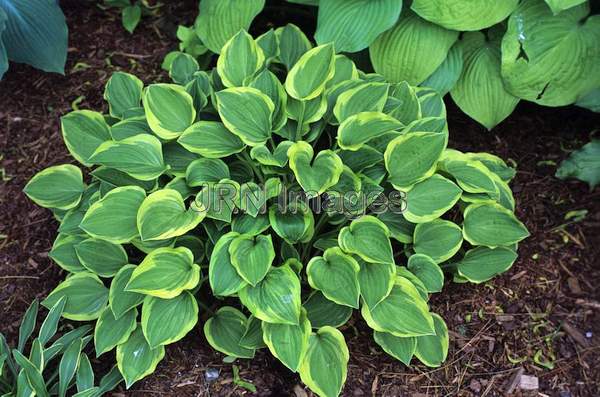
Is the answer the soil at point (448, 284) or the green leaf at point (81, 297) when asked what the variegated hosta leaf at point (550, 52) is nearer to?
the soil at point (448, 284)

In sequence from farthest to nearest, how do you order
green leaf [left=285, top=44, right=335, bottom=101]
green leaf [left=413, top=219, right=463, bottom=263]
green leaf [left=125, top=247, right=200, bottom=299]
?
green leaf [left=413, top=219, right=463, bottom=263]
green leaf [left=285, top=44, right=335, bottom=101]
green leaf [left=125, top=247, right=200, bottom=299]

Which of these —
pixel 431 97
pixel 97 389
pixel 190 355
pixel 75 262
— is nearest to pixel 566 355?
pixel 431 97

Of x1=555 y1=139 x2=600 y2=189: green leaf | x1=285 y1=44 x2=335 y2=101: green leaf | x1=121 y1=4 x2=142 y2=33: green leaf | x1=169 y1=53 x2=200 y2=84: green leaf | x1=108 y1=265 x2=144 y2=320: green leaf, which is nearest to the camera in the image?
x1=108 y1=265 x2=144 y2=320: green leaf

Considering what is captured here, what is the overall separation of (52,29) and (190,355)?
5.02 ft

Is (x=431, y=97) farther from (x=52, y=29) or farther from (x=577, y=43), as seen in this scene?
(x=52, y=29)

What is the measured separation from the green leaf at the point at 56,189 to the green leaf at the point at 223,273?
64cm

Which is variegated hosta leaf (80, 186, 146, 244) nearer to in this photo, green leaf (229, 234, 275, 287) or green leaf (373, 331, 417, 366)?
green leaf (229, 234, 275, 287)

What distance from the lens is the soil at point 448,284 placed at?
2.34 m

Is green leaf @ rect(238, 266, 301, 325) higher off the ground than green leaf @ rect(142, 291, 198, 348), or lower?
higher

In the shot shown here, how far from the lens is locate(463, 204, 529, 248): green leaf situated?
2.36 meters

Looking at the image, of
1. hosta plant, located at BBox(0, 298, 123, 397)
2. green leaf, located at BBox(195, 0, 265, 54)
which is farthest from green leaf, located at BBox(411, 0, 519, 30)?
hosta plant, located at BBox(0, 298, 123, 397)

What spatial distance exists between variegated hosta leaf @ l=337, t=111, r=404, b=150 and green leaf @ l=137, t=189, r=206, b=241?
54cm

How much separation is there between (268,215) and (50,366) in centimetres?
96

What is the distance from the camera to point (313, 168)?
214 centimetres
